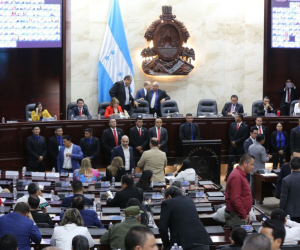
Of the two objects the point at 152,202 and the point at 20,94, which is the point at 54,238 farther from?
the point at 20,94

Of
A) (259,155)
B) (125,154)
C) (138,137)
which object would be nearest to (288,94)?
(138,137)

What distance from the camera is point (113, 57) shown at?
48.6 ft

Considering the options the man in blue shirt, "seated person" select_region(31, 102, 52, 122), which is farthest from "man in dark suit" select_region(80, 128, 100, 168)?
the man in blue shirt

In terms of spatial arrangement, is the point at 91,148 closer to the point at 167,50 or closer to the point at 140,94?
the point at 140,94

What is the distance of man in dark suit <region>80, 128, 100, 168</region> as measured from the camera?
37.9ft

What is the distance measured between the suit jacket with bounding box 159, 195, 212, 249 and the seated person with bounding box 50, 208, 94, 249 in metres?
0.72

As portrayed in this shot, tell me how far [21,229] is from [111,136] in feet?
21.2

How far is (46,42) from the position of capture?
1404cm

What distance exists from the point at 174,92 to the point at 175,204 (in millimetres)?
9991

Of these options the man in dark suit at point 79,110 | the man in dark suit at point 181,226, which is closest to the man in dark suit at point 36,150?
the man in dark suit at point 79,110

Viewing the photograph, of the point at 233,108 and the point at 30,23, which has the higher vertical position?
the point at 30,23

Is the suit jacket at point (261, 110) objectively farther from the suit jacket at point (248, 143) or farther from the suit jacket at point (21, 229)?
the suit jacket at point (21, 229)

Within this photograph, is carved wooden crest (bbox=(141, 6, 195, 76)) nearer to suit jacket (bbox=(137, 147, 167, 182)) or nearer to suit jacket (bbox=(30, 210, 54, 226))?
suit jacket (bbox=(137, 147, 167, 182))

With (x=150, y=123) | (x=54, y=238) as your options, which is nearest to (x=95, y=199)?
(x=54, y=238)
